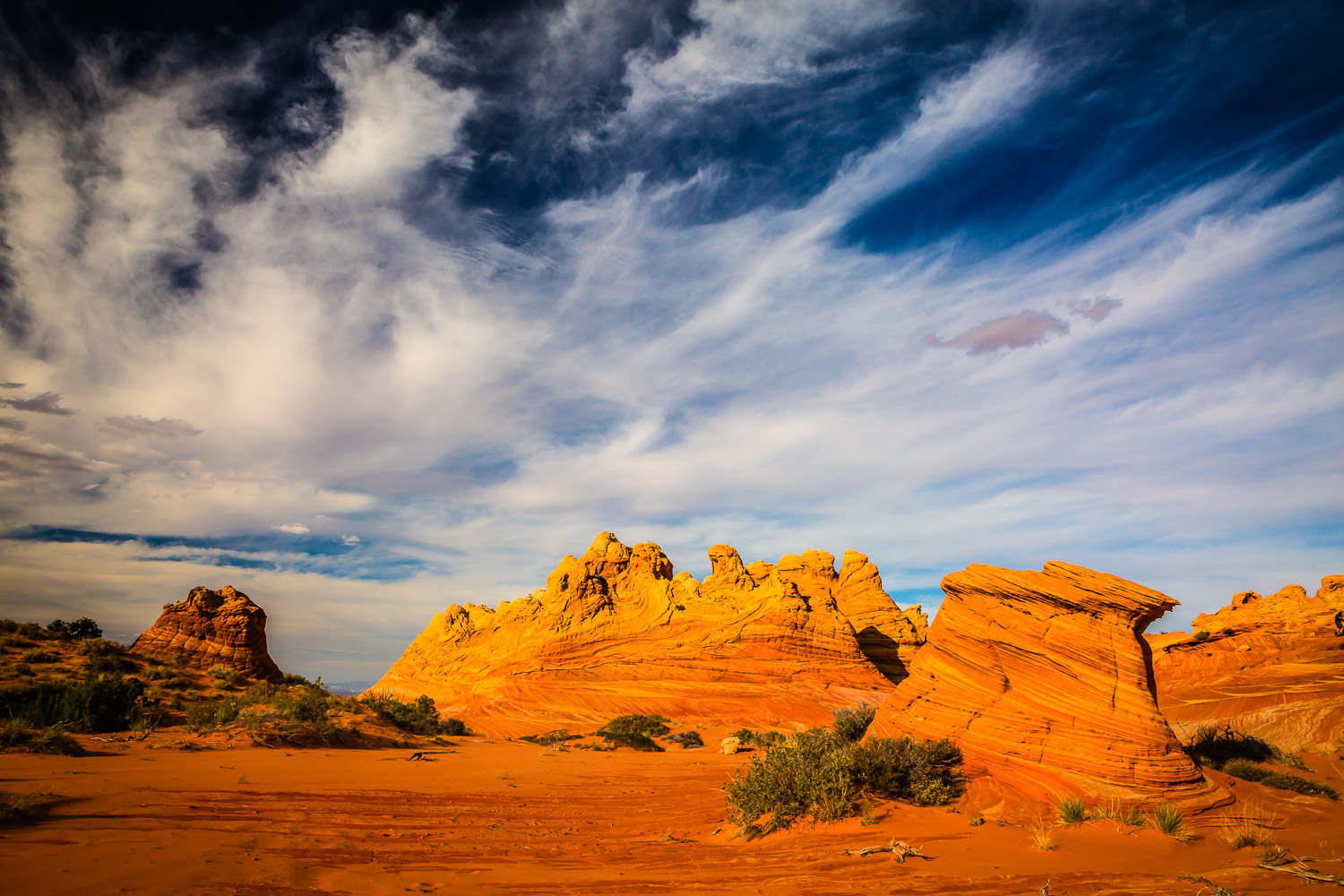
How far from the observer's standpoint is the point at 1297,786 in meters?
9.59

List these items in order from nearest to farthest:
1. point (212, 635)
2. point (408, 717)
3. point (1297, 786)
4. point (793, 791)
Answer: point (793, 791) → point (1297, 786) → point (408, 717) → point (212, 635)

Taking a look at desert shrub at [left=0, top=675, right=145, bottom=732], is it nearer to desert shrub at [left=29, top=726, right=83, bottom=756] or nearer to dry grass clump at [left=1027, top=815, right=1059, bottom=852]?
desert shrub at [left=29, top=726, right=83, bottom=756]

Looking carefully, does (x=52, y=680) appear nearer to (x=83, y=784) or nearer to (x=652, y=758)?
(x=83, y=784)

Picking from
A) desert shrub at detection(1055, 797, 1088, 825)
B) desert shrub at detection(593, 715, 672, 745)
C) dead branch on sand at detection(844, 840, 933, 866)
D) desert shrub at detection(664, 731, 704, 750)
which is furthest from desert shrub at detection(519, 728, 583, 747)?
desert shrub at detection(1055, 797, 1088, 825)

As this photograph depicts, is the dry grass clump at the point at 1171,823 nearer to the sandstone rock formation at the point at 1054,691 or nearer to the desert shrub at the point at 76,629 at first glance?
the sandstone rock formation at the point at 1054,691

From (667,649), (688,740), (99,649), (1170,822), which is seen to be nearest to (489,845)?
(1170,822)

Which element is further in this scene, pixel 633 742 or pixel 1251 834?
pixel 633 742

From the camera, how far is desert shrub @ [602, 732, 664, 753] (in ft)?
69.9

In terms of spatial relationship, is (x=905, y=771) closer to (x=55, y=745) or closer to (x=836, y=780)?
(x=836, y=780)

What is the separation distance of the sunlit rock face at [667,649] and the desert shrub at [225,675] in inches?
446

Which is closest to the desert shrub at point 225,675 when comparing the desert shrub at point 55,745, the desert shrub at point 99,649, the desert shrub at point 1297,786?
the desert shrub at point 99,649

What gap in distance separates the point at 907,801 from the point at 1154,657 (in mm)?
30703

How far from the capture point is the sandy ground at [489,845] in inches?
217

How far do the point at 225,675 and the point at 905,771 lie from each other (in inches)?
981
